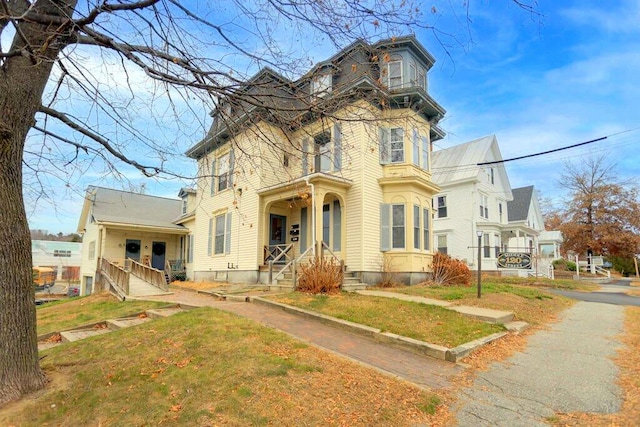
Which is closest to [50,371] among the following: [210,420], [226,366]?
[226,366]

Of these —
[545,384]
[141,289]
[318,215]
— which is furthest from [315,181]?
[545,384]

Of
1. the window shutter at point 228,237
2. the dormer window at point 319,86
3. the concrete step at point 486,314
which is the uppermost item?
the dormer window at point 319,86

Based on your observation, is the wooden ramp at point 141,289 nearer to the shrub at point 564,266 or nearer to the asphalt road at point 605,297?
the asphalt road at point 605,297

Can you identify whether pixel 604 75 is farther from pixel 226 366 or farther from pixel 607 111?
pixel 226 366

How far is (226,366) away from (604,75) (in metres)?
12.5

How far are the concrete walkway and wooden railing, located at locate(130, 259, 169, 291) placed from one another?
39.9 ft

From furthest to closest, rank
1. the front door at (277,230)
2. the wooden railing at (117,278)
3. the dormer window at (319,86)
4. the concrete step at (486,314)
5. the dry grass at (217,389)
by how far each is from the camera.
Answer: the front door at (277,230) → the wooden railing at (117,278) → the concrete step at (486,314) → the dormer window at (319,86) → the dry grass at (217,389)

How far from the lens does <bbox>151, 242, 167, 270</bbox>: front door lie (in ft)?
82.6

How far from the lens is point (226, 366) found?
4422mm

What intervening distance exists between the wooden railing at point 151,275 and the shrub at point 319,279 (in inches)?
245

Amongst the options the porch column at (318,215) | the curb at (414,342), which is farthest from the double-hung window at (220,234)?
the curb at (414,342)

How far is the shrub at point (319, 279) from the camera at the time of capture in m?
10.5

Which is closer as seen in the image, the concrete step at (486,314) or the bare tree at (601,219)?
the concrete step at (486,314)

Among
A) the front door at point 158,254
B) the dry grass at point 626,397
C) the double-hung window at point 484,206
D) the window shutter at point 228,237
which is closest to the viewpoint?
the dry grass at point 626,397
